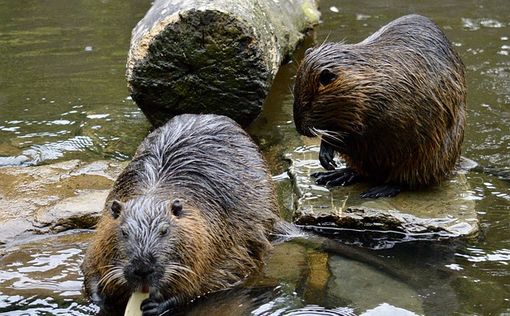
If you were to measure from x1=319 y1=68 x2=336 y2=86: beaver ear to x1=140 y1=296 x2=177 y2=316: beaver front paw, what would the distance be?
1880 millimetres

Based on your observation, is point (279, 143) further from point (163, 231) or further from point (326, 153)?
point (163, 231)

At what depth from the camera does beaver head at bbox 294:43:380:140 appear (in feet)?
18.8

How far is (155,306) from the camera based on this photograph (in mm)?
4543

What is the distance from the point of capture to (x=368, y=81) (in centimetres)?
573

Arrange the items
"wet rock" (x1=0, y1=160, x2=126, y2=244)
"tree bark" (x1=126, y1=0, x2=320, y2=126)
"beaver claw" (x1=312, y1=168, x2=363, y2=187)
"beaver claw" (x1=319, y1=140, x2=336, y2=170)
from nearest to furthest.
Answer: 1. "wet rock" (x1=0, y1=160, x2=126, y2=244)
2. "beaver claw" (x1=319, y1=140, x2=336, y2=170)
3. "beaver claw" (x1=312, y1=168, x2=363, y2=187)
4. "tree bark" (x1=126, y1=0, x2=320, y2=126)

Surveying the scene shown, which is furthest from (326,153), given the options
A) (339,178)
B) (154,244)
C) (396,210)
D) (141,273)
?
(141,273)

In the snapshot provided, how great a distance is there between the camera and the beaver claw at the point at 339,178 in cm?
641

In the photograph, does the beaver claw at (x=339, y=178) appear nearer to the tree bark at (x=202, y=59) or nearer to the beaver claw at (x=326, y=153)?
the beaver claw at (x=326, y=153)

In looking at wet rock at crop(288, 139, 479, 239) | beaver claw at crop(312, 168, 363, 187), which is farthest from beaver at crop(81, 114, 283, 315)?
beaver claw at crop(312, 168, 363, 187)

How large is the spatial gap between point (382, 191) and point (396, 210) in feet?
0.91

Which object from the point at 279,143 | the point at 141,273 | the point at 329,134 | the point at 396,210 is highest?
the point at 329,134

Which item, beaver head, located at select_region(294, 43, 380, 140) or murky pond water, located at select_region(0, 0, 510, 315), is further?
beaver head, located at select_region(294, 43, 380, 140)

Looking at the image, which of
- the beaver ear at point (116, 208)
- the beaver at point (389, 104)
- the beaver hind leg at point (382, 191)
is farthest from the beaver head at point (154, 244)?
the beaver hind leg at point (382, 191)

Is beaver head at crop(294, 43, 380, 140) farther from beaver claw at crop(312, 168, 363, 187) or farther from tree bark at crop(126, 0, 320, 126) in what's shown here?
tree bark at crop(126, 0, 320, 126)
